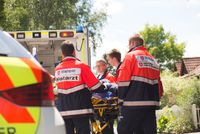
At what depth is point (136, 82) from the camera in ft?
22.2

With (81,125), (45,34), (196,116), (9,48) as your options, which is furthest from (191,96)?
(9,48)

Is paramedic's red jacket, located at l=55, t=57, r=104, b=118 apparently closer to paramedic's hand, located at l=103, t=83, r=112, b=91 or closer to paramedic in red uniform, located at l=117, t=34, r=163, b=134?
paramedic in red uniform, located at l=117, t=34, r=163, b=134

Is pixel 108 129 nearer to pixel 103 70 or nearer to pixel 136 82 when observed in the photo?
pixel 103 70

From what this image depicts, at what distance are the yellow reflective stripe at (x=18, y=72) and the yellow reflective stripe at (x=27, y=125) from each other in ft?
0.61

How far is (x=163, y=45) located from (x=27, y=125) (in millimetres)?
80429

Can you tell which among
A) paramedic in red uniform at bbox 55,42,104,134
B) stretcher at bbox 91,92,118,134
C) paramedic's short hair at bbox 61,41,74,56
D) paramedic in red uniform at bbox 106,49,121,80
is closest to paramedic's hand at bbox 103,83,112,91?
stretcher at bbox 91,92,118,134

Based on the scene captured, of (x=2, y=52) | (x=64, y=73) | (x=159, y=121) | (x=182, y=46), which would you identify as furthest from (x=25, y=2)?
(x=182, y=46)

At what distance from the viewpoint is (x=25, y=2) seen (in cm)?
3622

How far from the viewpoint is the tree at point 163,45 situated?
8231 cm

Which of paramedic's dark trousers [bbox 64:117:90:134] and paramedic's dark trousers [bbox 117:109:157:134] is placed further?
paramedic's dark trousers [bbox 64:117:90:134]

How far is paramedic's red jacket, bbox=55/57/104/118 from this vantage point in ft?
23.3

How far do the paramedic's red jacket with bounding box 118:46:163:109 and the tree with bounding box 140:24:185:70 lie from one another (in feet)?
245

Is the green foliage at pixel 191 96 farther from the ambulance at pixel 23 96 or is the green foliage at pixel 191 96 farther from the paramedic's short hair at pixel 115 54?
the ambulance at pixel 23 96

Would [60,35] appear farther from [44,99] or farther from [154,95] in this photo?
[44,99]
